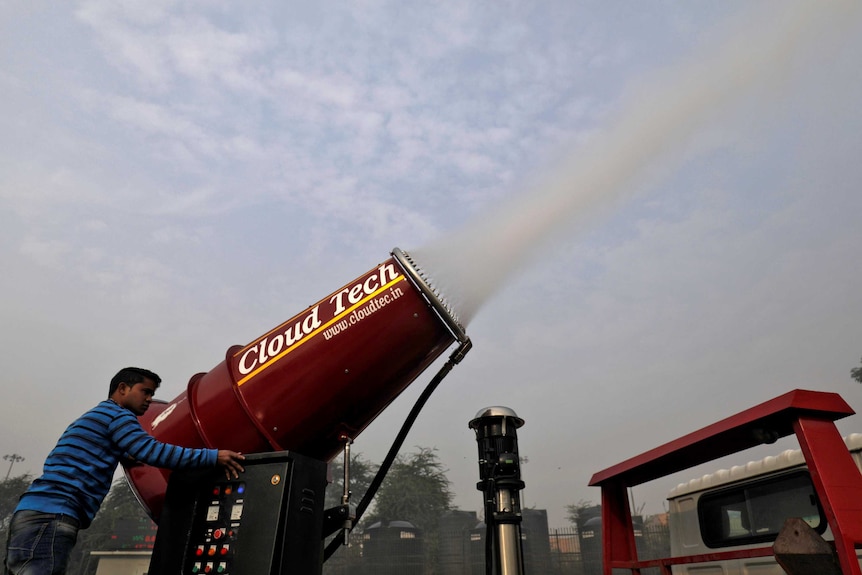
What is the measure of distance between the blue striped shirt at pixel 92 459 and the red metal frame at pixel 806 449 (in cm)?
287

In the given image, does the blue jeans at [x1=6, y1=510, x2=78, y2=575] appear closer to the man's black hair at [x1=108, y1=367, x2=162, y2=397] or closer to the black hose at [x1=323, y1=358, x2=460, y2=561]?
the man's black hair at [x1=108, y1=367, x2=162, y2=397]

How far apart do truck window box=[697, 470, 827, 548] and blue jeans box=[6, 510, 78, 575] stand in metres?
4.53

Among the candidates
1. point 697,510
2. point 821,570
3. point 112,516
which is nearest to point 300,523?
Answer: point 821,570

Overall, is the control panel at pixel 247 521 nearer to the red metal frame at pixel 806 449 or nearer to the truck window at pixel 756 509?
the red metal frame at pixel 806 449

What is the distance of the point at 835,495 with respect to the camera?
230 cm

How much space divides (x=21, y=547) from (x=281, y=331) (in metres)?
1.76

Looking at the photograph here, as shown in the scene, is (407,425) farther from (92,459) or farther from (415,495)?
(415,495)

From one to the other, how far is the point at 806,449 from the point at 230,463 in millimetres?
2904

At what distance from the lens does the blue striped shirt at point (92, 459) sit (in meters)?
2.82

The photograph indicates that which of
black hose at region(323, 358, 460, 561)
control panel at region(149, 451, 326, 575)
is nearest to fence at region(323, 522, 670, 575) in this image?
black hose at region(323, 358, 460, 561)

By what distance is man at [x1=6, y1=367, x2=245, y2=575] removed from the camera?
2.67 meters

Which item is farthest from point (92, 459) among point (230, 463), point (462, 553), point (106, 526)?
point (106, 526)

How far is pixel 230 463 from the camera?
298 cm

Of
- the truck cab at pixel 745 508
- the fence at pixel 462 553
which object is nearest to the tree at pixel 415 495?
the fence at pixel 462 553
